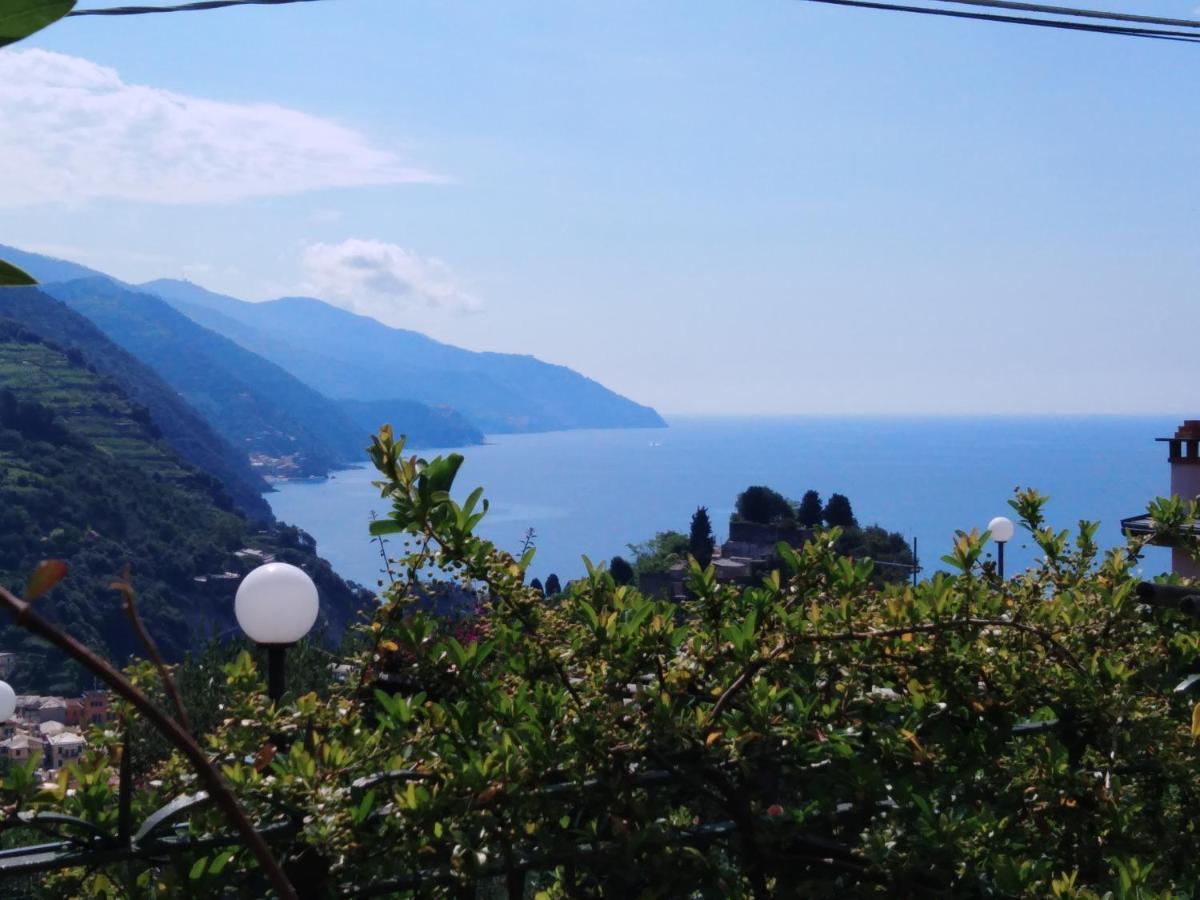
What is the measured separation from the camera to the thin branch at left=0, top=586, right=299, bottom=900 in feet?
0.97

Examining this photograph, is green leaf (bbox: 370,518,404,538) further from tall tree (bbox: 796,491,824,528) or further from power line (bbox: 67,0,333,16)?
tall tree (bbox: 796,491,824,528)

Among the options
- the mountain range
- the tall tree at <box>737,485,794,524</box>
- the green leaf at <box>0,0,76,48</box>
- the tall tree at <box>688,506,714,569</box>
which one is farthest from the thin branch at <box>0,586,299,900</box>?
the mountain range

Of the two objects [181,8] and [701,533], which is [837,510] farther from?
[181,8]

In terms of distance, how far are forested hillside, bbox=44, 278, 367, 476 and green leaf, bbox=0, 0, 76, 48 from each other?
381 ft

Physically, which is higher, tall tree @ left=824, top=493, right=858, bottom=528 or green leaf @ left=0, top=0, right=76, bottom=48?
green leaf @ left=0, top=0, right=76, bottom=48

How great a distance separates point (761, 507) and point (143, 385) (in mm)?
70838

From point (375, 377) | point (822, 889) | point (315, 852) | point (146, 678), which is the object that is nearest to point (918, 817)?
point (822, 889)

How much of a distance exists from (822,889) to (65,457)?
208 ft

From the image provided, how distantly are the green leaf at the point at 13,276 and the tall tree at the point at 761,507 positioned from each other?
30.1 meters

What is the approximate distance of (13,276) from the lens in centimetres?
37

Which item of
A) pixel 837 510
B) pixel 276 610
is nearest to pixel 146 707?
pixel 276 610

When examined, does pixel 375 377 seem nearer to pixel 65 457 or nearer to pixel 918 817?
pixel 65 457

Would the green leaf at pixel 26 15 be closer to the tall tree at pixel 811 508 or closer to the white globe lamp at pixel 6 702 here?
the white globe lamp at pixel 6 702

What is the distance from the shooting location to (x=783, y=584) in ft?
6.49
